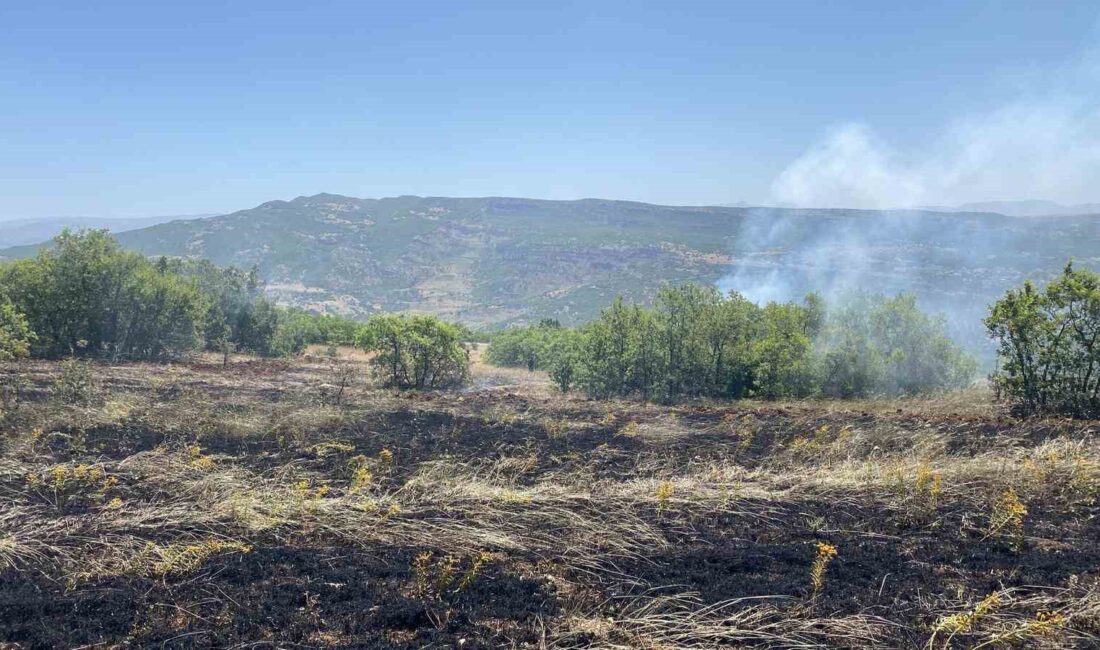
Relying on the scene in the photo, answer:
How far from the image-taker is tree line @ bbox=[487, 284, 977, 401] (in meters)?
20.3

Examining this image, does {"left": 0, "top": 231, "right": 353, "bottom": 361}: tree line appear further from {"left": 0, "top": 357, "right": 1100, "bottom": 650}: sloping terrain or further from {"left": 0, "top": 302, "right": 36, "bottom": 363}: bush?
{"left": 0, "top": 357, "right": 1100, "bottom": 650}: sloping terrain

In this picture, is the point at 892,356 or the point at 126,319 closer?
the point at 892,356

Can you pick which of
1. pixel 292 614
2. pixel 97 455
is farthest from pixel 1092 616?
pixel 97 455

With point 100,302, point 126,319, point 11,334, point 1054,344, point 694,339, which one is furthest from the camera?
point 126,319

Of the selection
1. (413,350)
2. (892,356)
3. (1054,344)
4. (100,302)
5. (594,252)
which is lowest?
(413,350)

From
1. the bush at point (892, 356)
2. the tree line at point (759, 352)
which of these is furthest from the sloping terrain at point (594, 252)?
the tree line at point (759, 352)

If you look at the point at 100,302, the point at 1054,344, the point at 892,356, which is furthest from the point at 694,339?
the point at 100,302

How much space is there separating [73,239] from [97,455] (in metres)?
21.3

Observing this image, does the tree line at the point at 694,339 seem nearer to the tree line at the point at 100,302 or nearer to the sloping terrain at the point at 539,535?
the tree line at the point at 100,302

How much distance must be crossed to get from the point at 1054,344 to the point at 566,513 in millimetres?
13697

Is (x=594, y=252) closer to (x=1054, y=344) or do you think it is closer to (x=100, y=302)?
(x=100, y=302)

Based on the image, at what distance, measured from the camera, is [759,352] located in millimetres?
20859

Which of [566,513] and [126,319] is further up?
[126,319]

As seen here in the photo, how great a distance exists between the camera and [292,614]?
582 centimetres
